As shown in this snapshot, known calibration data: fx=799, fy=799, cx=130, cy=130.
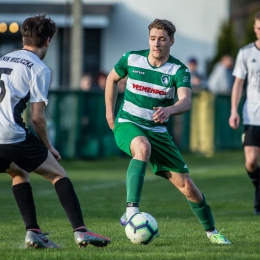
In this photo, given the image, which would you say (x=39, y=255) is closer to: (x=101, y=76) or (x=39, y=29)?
(x=39, y=29)

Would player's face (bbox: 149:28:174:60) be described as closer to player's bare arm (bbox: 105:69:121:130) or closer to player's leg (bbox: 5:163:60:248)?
player's bare arm (bbox: 105:69:121:130)

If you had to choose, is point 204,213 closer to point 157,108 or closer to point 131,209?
point 131,209

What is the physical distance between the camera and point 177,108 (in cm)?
683

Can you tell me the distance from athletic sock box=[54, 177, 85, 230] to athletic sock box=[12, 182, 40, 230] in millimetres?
316

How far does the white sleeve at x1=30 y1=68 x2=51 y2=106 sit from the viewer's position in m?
6.07

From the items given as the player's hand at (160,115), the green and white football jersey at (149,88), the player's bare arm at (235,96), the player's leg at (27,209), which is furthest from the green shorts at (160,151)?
the player's bare arm at (235,96)

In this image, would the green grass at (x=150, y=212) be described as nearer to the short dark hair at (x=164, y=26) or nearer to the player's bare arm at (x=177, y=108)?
the player's bare arm at (x=177, y=108)

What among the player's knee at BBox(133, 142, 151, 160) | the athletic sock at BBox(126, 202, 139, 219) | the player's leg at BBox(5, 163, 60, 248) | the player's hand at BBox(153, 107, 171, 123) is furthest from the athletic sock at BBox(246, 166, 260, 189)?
the player's leg at BBox(5, 163, 60, 248)

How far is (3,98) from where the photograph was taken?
242 inches

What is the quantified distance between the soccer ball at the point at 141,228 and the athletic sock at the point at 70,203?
1.53 ft

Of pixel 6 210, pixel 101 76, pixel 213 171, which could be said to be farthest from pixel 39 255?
pixel 101 76

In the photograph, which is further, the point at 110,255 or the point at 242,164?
the point at 242,164

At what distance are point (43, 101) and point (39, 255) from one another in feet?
3.84

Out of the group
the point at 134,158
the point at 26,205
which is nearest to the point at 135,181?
the point at 134,158
